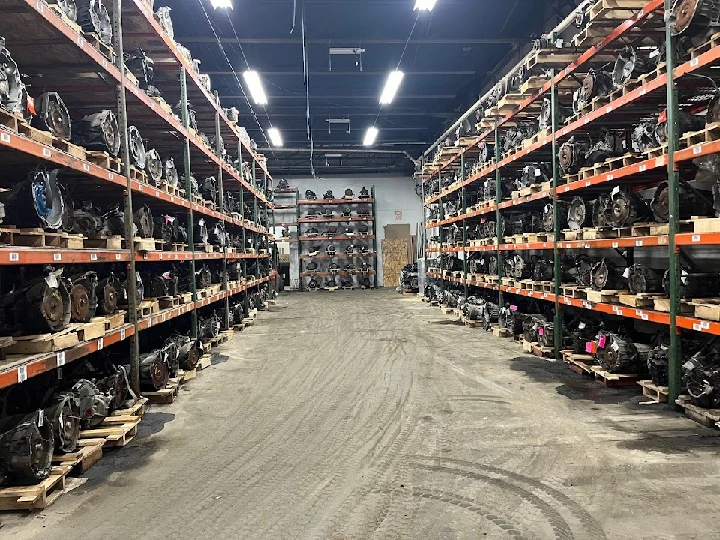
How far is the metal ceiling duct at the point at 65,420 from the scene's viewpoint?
366cm

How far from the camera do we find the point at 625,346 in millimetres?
5652

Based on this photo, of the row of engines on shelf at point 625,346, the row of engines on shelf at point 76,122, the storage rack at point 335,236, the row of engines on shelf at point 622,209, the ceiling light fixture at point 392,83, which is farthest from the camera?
the storage rack at point 335,236

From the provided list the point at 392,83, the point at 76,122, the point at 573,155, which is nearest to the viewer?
the point at 76,122

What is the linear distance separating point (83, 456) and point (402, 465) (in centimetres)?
221

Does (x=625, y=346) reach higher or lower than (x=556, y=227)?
lower

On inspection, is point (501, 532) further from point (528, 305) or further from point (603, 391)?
point (528, 305)

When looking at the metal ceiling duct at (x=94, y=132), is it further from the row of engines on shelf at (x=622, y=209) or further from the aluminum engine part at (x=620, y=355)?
the aluminum engine part at (x=620, y=355)

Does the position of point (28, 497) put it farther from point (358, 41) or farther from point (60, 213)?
point (358, 41)

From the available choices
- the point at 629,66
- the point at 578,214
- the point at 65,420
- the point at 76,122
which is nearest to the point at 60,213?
the point at 76,122

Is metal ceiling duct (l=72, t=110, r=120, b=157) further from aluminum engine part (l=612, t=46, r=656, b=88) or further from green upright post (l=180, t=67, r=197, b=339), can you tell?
aluminum engine part (l=612, t=46, r=656, b=88)

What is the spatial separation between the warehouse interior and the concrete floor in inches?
0.9

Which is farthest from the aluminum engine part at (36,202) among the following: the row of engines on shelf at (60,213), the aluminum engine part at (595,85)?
the aluminum engine part at (595,85)

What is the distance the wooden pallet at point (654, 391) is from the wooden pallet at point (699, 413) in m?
0.25

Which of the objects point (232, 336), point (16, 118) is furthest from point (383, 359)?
point (16, 118)
